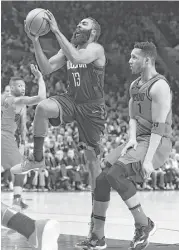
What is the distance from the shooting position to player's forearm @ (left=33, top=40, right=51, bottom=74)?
212 inches

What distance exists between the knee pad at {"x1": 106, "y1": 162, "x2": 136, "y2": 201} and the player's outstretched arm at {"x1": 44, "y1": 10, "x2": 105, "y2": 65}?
1047 millimetres

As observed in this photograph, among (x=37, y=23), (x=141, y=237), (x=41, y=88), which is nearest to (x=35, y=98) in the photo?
(x=41, y=88)

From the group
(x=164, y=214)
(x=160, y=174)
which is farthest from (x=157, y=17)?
(x=164, y=214)

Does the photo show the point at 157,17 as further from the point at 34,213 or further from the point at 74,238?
the point at 74,238

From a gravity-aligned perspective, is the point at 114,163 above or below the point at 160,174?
above

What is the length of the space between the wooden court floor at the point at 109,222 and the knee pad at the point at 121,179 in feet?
1.59

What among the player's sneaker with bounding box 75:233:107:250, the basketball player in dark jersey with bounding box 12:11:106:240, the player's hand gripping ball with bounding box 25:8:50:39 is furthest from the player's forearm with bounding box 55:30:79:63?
the player's sneaker with bounding box 75:233:107:250

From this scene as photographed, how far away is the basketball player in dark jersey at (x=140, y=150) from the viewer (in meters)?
4.73

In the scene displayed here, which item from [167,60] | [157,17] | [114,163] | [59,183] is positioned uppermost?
[157,17]

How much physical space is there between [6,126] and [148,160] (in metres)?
3.09

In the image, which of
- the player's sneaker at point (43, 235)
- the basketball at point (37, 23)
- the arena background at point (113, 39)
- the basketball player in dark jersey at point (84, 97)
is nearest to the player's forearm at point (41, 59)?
the basketball player in dark jersey at point (84, 97)

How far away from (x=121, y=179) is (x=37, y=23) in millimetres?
1633

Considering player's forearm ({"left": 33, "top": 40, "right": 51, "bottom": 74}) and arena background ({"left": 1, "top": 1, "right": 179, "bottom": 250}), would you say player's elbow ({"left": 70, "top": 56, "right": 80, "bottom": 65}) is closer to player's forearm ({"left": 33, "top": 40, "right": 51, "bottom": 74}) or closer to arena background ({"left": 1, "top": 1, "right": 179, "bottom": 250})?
player's forearm ({"left": 33, "top": 40, "right": 51, "bottom": 74})

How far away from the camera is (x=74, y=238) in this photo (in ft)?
17.8
